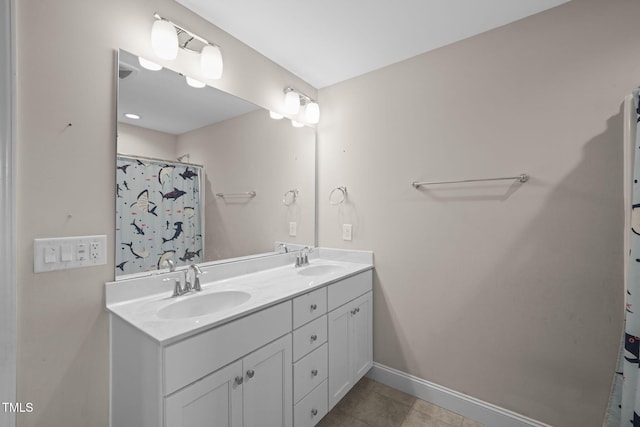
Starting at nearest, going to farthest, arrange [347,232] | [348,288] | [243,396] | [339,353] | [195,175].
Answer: [243,396]
[195,175]
[339,353]
[348,288]
[347,232]

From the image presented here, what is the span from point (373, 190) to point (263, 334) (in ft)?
4.21

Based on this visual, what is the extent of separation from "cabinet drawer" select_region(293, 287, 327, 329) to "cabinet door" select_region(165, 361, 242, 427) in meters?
0.36

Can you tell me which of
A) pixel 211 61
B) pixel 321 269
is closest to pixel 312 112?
pixel 211 61

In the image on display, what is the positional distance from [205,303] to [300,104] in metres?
1.65

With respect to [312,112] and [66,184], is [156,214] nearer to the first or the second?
[66,184]

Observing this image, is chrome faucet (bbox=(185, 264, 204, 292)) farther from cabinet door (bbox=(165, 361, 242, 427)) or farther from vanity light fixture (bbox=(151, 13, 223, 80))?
vanity light fixture (bbox=(151, 13, 223, 80))

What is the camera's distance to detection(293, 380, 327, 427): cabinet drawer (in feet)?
4.41

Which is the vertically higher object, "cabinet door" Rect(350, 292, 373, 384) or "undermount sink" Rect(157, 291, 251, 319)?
"undermount sink" Rect(157, 291, 251, 319)

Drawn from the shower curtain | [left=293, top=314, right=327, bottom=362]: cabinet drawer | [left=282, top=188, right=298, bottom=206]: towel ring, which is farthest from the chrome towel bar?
the shower curtain

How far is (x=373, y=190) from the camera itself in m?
2.04

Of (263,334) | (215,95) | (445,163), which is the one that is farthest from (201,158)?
(445,163)

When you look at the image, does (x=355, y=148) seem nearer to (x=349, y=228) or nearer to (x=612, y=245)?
(x=349, y=228)

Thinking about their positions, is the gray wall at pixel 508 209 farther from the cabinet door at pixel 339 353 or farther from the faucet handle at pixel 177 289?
the faucet handle at pixel 177 289

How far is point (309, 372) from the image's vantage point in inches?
55.7
